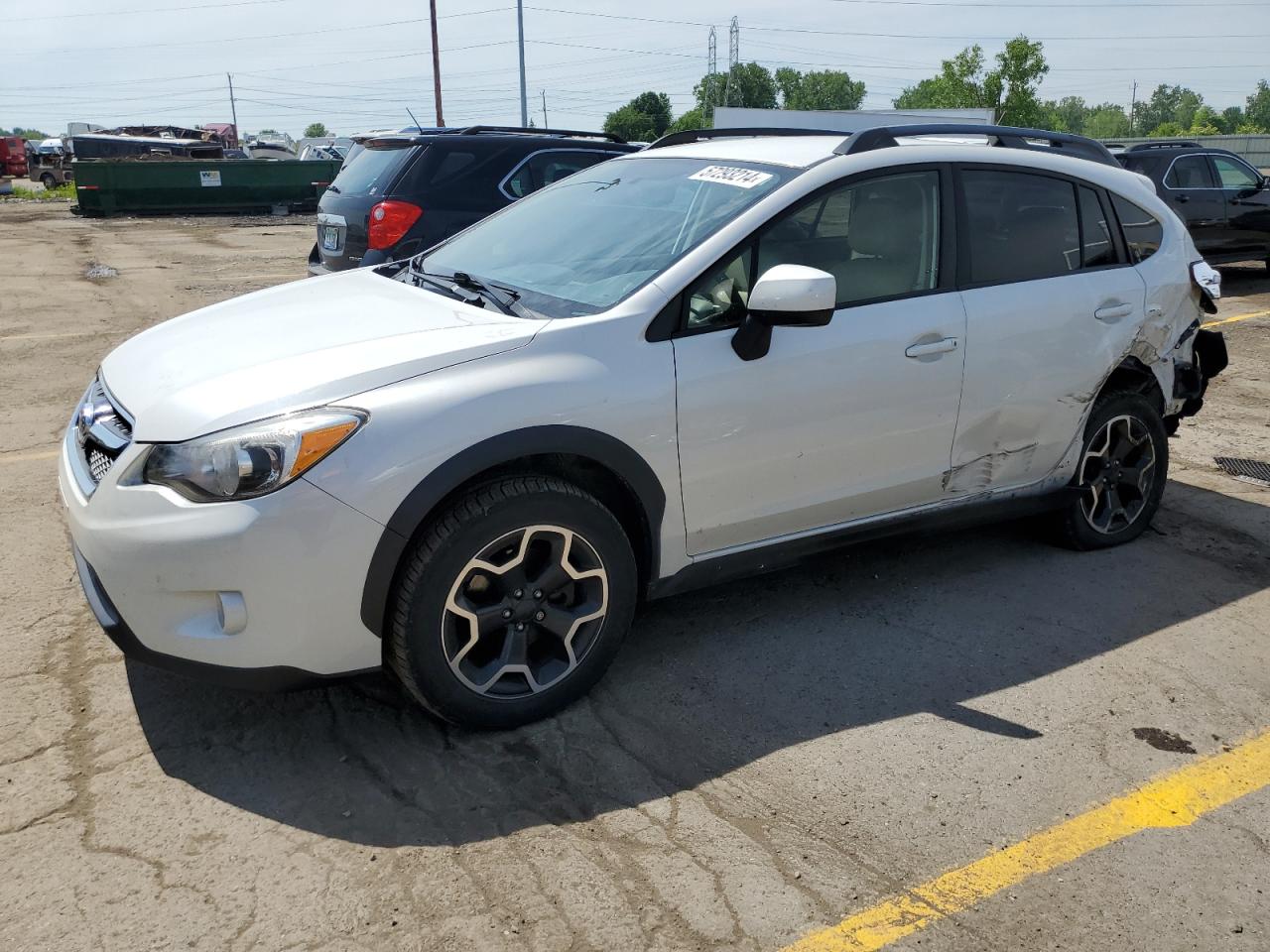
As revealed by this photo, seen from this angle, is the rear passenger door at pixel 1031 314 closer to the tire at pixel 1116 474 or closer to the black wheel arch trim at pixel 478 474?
the tire at pixel 1116 474

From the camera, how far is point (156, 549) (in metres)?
2.88

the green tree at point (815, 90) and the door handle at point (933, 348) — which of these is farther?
the green tree at point (815, 90)

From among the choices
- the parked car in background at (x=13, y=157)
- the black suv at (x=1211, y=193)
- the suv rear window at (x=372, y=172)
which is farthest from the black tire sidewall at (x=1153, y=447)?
the parked car in background at (x=13, y=157)

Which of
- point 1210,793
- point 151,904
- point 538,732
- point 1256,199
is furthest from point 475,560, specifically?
point 1256,199

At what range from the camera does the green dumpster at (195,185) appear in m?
26.1

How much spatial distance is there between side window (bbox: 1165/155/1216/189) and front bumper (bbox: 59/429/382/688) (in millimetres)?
13215

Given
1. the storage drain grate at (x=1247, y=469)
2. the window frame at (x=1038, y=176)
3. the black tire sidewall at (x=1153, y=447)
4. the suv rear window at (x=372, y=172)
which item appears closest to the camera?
the window frame at (x=1038, y=176)

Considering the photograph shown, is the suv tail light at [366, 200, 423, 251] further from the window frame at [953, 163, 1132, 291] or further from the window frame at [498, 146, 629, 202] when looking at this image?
the window frame at [953, 163, 1132, 291]

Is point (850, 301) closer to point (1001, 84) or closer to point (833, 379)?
point (833, 379)

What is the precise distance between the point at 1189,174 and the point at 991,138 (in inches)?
413

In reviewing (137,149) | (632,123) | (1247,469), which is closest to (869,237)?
(1247,469)

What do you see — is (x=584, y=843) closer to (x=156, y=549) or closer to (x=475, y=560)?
(x=475, y=560)

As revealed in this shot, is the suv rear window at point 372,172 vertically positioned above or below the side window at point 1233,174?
above

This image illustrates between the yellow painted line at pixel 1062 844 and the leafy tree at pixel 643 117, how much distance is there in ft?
330
